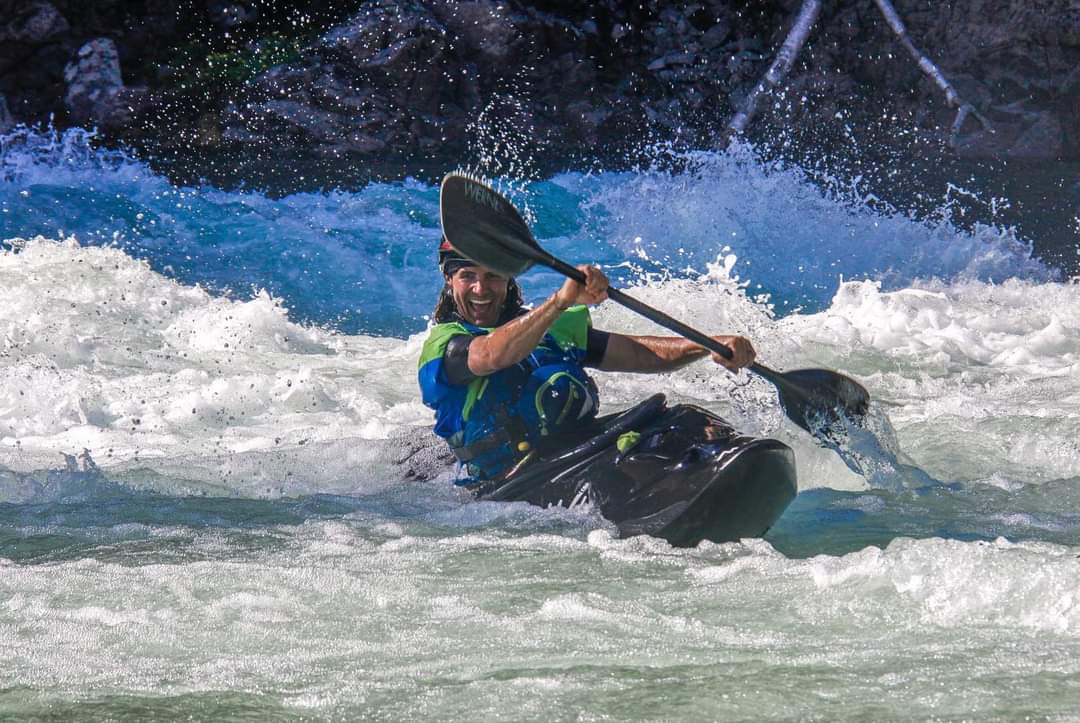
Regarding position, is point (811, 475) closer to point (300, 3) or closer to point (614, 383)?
point (614, 383)

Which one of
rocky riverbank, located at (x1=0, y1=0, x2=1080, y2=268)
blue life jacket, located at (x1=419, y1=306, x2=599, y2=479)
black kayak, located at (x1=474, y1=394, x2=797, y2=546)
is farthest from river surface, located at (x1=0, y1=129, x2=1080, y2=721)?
rocky riverbank, located at (x1=0, y1=0, x2=1080, y2=268)

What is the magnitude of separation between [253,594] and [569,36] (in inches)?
440

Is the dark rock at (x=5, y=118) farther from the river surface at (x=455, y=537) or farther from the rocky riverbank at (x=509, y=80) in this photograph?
the river surface at (x=455, y=537)

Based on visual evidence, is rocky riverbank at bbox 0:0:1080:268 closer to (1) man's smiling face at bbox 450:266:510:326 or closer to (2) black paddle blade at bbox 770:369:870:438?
(2) black paddle blade at bbox 770:369:870:438

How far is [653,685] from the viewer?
2.55 m

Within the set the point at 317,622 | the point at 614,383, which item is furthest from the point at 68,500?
the point at 614,383

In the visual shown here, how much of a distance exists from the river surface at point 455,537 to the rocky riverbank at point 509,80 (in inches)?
111

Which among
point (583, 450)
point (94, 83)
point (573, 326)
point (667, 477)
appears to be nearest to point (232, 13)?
point (94, 83)

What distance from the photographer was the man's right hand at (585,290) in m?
3.40

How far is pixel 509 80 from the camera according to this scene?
43.8 feet

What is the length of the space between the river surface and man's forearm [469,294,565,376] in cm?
47

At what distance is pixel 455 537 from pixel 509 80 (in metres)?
10.1

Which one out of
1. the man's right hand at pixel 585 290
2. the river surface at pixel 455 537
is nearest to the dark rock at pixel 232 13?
the river surface at pixel 455 537

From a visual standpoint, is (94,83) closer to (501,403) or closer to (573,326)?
(573,326)
